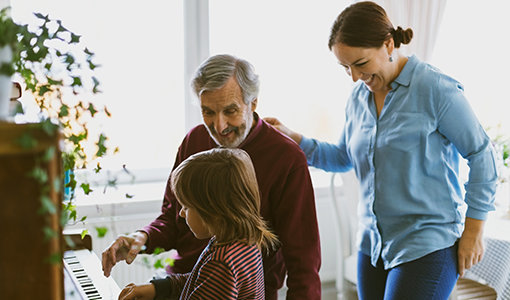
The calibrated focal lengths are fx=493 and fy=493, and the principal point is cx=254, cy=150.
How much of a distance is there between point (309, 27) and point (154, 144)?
128 centimetres

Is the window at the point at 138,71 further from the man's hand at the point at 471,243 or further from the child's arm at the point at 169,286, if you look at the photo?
the man's hand at the point at 471,243

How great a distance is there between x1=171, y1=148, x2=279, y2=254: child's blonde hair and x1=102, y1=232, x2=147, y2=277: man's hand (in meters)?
0.24

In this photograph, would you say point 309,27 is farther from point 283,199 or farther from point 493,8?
point 283,199

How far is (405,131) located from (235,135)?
0.56 metres

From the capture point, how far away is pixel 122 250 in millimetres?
1482

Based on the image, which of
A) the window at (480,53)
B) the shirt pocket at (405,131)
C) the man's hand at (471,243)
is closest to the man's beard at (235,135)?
the shirt pocket at (405,131)

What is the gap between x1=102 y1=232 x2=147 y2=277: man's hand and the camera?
1421 mm

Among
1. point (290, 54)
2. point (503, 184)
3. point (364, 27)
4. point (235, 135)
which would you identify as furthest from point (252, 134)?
point (503, 184)

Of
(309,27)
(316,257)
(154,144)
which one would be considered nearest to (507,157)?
(309,27)

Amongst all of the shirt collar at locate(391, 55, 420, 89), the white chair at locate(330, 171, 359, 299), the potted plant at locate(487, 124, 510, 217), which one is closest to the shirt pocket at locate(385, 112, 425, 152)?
the shirt collar at locate(391, 55, 420, 89)

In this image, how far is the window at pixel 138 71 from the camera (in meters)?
2.70

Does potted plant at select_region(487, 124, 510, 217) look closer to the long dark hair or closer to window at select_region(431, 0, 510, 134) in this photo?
window at select_region(431, 0, 510, 134)

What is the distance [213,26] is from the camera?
297 centimetres

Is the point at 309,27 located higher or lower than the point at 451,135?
higher
